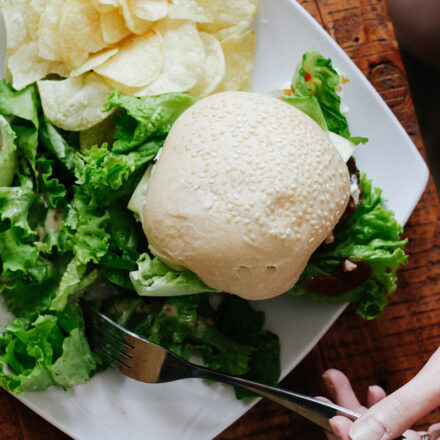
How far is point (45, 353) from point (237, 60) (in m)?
0.96

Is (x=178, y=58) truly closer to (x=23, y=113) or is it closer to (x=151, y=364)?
(x=23, y=113)

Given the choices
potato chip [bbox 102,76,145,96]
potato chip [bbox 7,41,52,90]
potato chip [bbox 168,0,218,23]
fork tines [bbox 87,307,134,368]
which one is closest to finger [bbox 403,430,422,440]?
fork tines [bbox 87,307,134,368]

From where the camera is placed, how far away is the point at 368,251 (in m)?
1.53

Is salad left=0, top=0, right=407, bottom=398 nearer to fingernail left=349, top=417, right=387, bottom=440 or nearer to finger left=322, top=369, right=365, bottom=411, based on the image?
finger left=322, top=369, right=365, bottom=411

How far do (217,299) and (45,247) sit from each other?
52cm

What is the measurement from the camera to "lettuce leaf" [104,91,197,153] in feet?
4.75

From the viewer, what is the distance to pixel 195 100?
60.7 inches

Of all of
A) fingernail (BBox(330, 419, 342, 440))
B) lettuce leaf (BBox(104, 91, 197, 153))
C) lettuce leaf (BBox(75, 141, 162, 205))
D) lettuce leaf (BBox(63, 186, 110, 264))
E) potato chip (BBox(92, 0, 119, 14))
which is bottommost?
fingernail (BBox(330, 419, 342, 440))

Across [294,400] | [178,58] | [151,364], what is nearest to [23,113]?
[178,58]

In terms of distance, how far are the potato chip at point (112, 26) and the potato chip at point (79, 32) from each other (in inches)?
1.1

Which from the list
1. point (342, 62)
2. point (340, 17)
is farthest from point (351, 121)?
point (340, 17)

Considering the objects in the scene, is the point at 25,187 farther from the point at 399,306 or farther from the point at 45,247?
the point at 399,306

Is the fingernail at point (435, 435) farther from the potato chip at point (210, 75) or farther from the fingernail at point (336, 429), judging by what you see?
the potato chip at point (210, 75)

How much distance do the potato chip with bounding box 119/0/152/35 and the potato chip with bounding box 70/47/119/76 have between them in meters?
0.07
